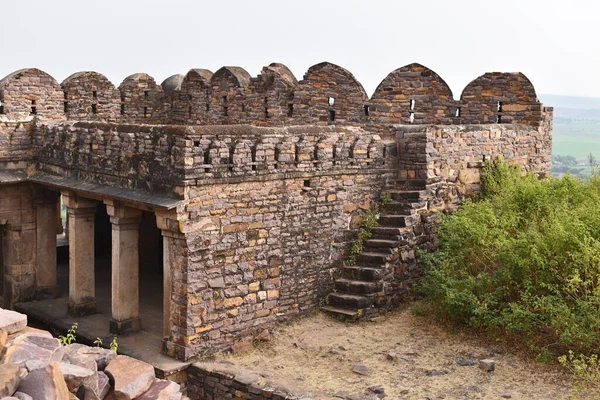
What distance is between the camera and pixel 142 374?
23.5 ft

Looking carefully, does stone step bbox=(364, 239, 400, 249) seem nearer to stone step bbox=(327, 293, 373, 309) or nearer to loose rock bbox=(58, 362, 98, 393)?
stone step bbox=(327, 293, 373, 309)

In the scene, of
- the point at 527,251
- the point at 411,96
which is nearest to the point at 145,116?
the point at 411,96

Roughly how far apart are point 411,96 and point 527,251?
Result: 18.7ft

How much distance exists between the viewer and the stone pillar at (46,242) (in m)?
12.9

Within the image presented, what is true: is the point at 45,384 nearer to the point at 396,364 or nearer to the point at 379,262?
the point at 396,364

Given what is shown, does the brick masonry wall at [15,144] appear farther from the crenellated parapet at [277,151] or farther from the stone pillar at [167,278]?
the crenellated parapet at [277,151]

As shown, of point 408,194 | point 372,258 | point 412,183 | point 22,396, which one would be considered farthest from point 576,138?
point 22,396

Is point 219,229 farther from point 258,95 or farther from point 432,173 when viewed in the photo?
point 258,95

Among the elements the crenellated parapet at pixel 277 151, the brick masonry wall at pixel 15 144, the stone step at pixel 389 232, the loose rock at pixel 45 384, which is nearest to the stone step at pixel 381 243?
the stone step at pixel 389 232

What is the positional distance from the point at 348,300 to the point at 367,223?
134cm

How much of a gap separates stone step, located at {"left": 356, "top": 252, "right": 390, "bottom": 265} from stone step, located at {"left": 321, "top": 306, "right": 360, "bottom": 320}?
807mm

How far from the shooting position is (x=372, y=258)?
1128 cm

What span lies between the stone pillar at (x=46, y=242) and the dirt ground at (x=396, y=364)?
182 inches

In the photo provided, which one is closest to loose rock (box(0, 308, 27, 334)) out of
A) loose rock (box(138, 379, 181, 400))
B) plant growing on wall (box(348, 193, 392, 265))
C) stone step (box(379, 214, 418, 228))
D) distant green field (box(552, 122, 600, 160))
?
loose rock (box(138, 379, 181, 400))
